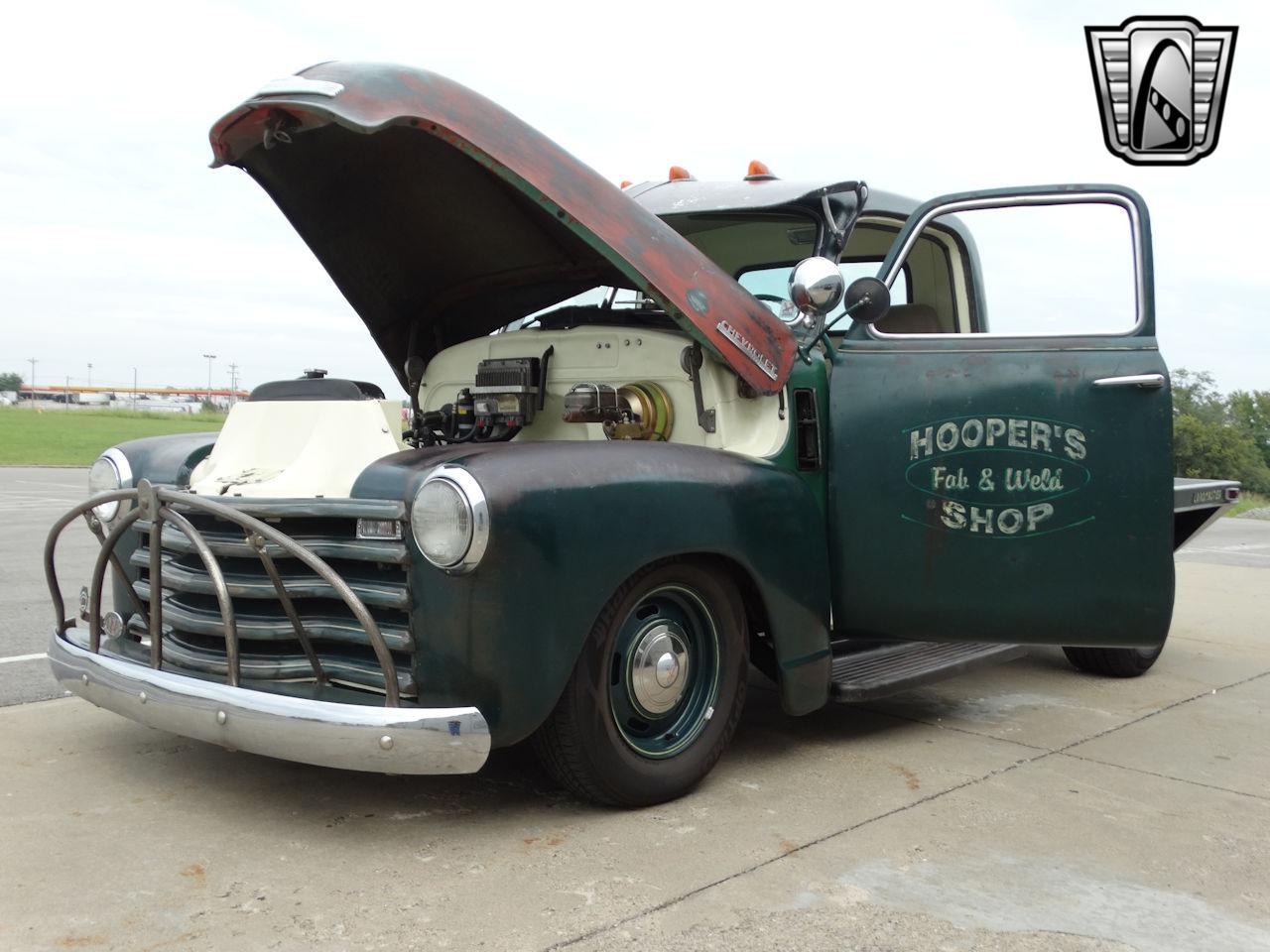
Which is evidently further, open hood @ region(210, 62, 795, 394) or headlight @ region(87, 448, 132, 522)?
headlight @ region(87, 448, 132, 522)

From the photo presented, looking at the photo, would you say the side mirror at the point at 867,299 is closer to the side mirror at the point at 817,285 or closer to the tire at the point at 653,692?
the side mirror at the point at 817,285

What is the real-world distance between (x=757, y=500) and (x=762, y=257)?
1.37m

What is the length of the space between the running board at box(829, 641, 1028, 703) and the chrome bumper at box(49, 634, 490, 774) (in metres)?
1.52

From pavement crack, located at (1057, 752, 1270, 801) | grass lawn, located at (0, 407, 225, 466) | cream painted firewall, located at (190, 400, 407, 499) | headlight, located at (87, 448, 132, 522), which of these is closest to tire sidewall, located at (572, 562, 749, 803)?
cream painted firewall, located at (190, 400, 407, 499)

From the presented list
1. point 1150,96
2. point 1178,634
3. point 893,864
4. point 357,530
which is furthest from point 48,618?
point 1150,96

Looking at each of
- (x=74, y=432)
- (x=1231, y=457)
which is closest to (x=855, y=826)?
(x=1231, y=457)

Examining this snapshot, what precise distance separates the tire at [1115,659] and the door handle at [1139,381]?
2.02 meters

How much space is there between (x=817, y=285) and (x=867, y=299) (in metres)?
0.20

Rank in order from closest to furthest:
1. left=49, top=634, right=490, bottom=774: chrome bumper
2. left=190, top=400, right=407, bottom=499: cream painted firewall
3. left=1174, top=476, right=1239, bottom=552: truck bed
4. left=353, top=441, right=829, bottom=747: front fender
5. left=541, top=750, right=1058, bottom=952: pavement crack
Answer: left=541, top=750, right=1058, bottom=952: pavement crack → left=49, top=634, right=490, bottom=774: chrome bumper → left=353, top=441, right=829, bottom=747: front fender → left=190, top=400, right=407, bottom=499: cream painted firewall → left=1174, top=476, right=1239, bottom=552: truck bed

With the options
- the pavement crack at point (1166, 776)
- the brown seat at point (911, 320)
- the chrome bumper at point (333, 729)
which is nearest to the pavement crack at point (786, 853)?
the pavement crack at point (1166, 776)

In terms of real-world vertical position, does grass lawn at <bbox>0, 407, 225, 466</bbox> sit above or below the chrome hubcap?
above

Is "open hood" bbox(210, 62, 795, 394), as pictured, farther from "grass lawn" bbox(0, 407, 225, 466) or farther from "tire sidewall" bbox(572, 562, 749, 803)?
"grass lawn" bbox(0, 407, 225, 466)

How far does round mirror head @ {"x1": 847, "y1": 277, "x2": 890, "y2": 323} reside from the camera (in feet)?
13.5

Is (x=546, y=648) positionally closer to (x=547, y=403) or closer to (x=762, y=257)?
(x=547, y=403)
